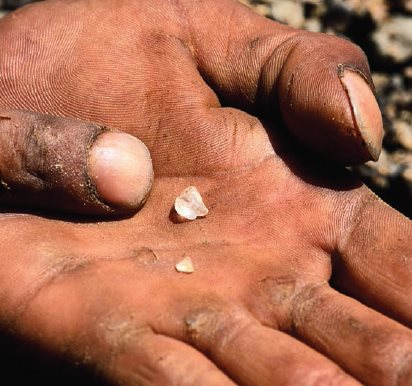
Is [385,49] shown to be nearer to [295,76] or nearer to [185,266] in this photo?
[295,76]

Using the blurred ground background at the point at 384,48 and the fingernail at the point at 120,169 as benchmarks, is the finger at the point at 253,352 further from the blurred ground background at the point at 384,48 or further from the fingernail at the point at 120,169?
the blurred ground background at the point at 384,48

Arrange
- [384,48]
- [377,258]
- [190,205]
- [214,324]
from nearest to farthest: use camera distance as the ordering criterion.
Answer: [214,324]
[377,258]
[190,205]
[384,48]

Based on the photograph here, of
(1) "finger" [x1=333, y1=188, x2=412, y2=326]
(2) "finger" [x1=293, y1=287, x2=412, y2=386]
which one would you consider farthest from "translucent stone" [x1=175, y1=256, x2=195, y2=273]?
(1) "finger" [x1=333, y1=188, x2=412, y2=326]

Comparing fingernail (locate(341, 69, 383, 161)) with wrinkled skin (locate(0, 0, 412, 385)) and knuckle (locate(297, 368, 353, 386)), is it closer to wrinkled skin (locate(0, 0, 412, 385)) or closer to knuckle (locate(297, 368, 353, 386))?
wrinkled skin (locate(0, 0, 412, 385))

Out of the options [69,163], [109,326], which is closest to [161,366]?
[109,326]

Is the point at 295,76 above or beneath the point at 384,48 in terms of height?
above

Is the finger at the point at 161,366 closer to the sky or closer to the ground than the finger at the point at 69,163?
closer to the ground

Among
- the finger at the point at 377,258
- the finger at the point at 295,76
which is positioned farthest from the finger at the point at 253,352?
the finger at the point at 295,76

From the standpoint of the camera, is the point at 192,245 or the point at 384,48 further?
the point at 384,48
